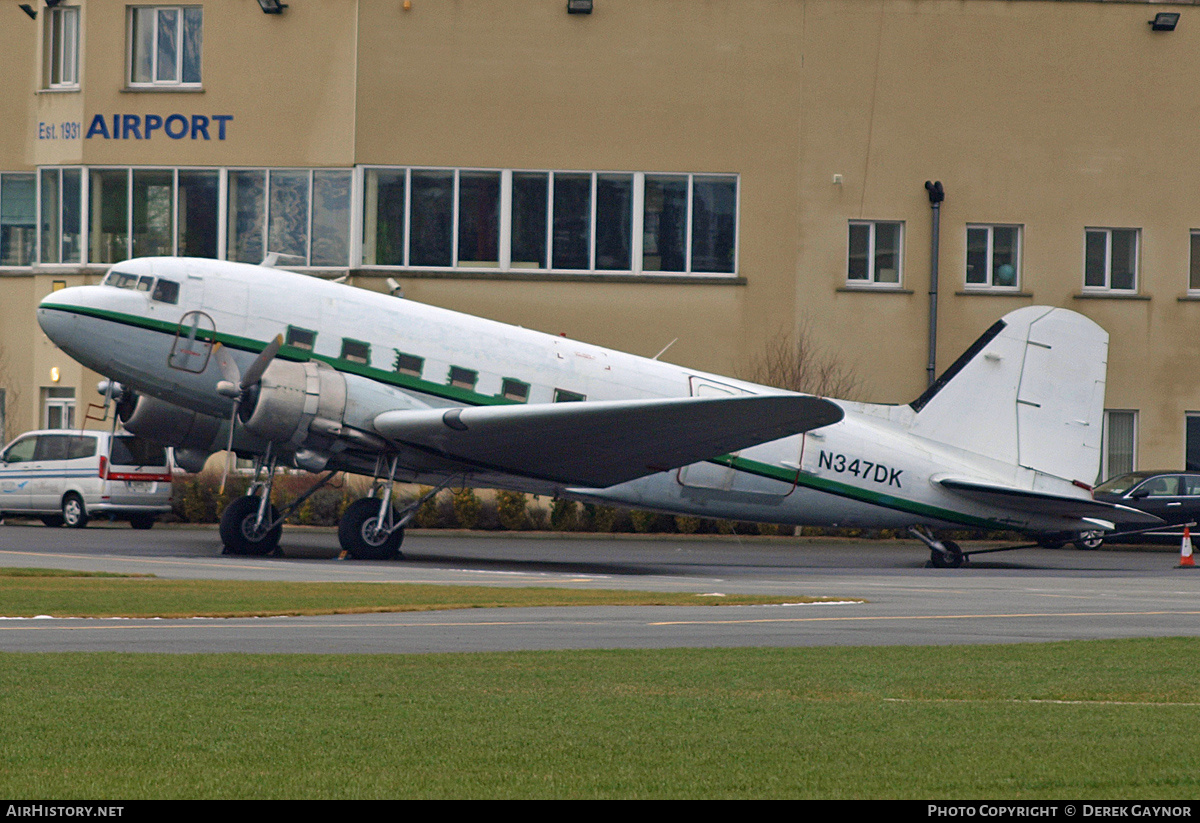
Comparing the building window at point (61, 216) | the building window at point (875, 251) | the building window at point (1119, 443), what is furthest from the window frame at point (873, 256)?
the building window at point (61, 216)

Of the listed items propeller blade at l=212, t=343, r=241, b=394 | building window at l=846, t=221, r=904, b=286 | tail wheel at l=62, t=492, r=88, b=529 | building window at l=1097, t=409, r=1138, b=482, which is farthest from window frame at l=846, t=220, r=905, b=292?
propeller blade at l=212, t=343, r=241, b=394

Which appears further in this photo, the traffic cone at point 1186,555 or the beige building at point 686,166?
the beige building at point 686,166

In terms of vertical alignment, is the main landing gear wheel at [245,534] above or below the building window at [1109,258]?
below

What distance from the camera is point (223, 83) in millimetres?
38938

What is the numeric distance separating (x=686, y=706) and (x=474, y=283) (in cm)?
3022

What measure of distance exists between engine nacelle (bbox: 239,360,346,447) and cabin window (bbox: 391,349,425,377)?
961 millimetres

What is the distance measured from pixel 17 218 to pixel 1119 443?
3145 cm

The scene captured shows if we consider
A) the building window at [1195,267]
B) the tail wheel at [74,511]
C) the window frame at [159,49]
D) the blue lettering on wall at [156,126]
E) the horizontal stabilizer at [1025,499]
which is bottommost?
the tail wheel at [74,511]

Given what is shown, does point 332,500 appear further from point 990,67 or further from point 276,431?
point 990,67

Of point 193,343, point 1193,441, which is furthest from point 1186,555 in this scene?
point 193,343

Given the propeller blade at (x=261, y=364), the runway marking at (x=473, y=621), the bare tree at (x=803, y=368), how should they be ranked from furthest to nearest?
the bare tree at (x=803, y=368) < the propeller blade at (x=261, y=364) < the runway marking at (x=473, y=621)

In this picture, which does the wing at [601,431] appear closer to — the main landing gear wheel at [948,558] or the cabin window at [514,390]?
the cabin window at [514,390]

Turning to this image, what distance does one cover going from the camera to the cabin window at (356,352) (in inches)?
942

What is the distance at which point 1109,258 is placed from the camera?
39656 millimetres
